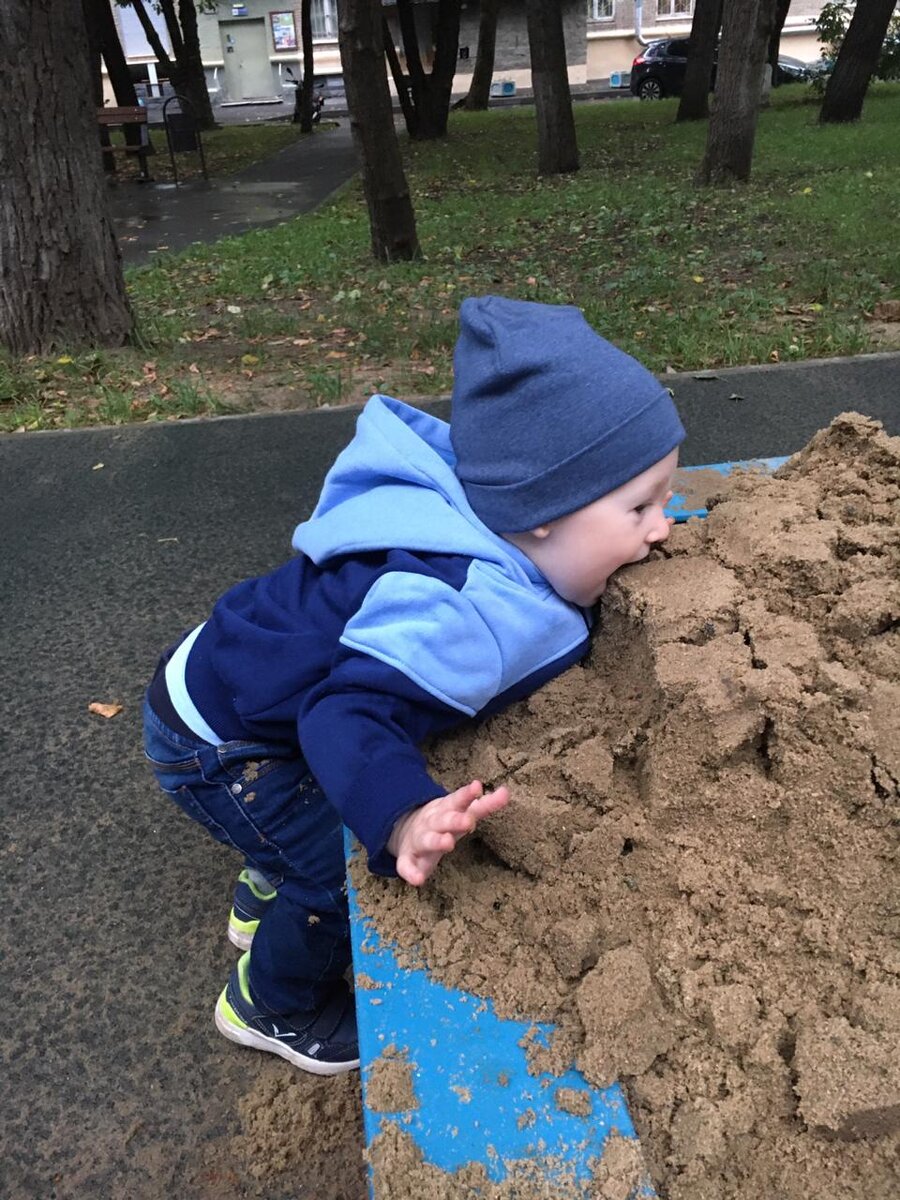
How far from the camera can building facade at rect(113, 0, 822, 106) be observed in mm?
42688

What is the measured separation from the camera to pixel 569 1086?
1.16m

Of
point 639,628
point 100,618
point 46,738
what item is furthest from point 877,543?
point 100,618

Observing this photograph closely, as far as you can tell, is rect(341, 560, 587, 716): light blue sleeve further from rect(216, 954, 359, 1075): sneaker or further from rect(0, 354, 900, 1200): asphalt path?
rect(0, 354, 900, 1200): asphalt path

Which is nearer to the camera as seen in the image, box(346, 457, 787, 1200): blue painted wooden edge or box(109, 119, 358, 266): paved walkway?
box(346, 457, 787, 1200): blue painted wooden edge

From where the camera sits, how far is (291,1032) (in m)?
1.88

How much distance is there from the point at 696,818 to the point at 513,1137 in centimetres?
51

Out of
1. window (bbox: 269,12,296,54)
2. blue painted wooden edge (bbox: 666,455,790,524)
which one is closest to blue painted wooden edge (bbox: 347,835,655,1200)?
blue painted wooden edge (bbox: 666,455,790,524)

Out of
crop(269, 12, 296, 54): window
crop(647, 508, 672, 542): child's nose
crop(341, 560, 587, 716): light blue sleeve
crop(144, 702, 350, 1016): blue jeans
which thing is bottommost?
crop(144, 702, 350, 1016): blue jeans

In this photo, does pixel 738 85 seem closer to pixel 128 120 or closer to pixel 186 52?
pixel 128 120

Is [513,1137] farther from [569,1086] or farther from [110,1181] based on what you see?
[110,1181]

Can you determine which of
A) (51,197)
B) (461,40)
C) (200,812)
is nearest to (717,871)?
(200,812)

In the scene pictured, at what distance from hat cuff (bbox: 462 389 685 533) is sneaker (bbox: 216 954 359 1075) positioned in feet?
3.42

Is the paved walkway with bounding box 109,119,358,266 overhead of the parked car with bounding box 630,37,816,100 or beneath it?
beneath

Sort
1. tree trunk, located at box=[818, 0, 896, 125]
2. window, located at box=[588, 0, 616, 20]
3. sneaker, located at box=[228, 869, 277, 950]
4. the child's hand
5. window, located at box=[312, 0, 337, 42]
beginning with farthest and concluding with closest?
window, located at box=[312, 0, 337, 42] < window, located at box=[588, 0, 616, 20] < tree trunk, located at box=[818, 0, 896, 125] < sneaker, located at box=[228, 869, 277, 950] < the child's hand
